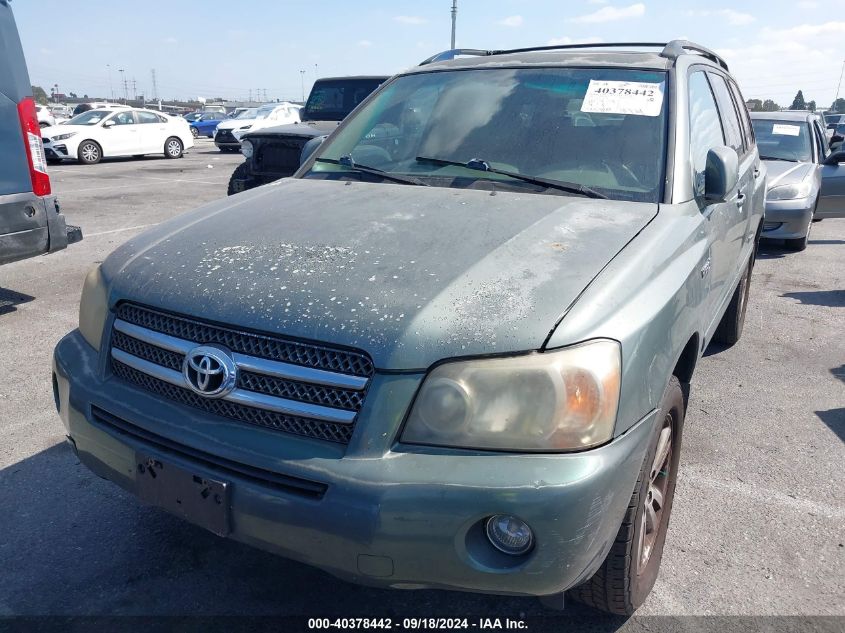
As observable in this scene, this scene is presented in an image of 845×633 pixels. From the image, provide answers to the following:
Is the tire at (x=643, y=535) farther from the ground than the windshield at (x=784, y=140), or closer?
closer

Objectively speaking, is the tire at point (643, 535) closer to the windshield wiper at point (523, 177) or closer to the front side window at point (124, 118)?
the windshield wiper at point (523, 177)

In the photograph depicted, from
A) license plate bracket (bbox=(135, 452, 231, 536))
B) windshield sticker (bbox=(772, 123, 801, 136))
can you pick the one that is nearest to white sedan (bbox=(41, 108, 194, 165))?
windshield sticker (bbox=(772, 123, 801, 136))

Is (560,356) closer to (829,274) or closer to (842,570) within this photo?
(842,570)

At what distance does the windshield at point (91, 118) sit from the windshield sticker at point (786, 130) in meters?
17.8

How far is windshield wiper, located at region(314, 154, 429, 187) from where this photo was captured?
9.88ft

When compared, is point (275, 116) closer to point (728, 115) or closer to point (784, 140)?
point (784, 140)

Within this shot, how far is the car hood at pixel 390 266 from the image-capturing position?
1859mm

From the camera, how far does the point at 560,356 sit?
1.79 meters

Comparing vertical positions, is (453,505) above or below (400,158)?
below

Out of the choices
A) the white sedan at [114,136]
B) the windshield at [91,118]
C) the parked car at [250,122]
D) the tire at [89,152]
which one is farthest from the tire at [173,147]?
the parked car at [250,122]

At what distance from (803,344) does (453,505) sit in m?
4.50

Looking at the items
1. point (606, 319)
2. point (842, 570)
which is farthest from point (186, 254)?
point (842, 570)

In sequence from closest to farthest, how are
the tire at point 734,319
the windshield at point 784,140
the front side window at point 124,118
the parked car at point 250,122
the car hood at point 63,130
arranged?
the tire at point 734,319
the windshield at point 784,140
the car hood at point 63,130
the front side window at point 124,118
the parked car at point 250,122

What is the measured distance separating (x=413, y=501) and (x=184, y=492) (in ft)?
2.30
